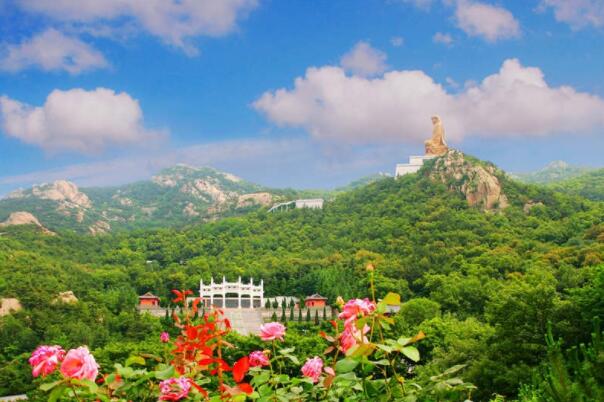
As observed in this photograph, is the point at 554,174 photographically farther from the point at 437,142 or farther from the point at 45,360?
the point at 45,360

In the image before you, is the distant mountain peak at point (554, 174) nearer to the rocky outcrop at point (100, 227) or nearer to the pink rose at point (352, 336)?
the rocky outcrop at point (100, 227)

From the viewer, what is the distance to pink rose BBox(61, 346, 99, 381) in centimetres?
234

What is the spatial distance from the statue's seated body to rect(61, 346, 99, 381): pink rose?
59579mm

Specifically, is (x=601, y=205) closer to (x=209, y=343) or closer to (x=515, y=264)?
(x=515, y=264)

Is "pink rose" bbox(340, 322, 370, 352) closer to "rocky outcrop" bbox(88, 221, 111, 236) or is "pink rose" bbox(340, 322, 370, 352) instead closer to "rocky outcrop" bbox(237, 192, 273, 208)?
"rocky outcrop" bbox(237, 192, 273, 208)

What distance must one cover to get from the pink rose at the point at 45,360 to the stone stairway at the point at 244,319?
29689 millimetres

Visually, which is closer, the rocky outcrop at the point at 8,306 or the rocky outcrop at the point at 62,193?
the rocky outcrop at the point at 8,306

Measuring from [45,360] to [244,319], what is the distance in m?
33.9

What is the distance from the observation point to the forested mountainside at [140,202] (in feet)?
302

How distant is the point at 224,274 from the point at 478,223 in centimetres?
2140

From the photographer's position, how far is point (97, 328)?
28.7 m

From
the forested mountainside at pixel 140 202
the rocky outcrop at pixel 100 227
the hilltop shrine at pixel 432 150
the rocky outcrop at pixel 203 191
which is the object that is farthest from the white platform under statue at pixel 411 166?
the rocky outcrop at pixel 203 191

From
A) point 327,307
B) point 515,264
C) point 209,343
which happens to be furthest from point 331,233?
point 209,343

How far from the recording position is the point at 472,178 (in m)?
54.1
